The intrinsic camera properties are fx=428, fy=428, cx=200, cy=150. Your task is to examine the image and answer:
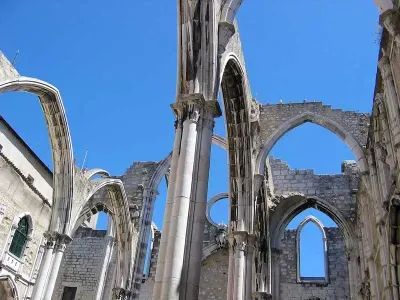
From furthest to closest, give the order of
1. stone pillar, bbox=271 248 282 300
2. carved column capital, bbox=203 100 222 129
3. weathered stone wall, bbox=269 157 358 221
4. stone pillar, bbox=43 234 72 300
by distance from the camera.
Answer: weathered stone wall, bbox=269 157 358 221, stone pillar, bbox=271 248 282 300, stone pillar, bbox=43 234 72 300, carved column capital, bbox=203 100 222 129

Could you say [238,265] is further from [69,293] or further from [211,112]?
[69,293]

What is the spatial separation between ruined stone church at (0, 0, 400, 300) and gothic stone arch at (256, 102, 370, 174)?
0.04m

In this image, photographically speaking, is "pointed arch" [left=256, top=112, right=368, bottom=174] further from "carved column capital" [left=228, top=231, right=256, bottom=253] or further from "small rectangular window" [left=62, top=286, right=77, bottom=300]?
"small rectangular window" [left=62, top=286, right=77, bottom=300]

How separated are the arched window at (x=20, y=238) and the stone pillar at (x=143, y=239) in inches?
158

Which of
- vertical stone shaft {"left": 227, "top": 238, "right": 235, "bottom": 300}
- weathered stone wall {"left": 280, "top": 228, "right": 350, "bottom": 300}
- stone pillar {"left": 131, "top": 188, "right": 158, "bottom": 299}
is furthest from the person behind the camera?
weathered stone wall {"left": 280, "top": 228, "right": 350, "bottom": 300}

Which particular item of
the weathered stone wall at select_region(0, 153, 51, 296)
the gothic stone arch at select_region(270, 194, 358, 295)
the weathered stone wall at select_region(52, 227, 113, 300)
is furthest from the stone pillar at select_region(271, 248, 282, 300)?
the weathered stone wall at select_region(0, 153, 51, 296)

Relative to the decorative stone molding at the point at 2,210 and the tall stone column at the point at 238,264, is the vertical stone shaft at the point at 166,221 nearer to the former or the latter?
the tall stone column at the point at 238,264

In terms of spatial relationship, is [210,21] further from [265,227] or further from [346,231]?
[346,231]

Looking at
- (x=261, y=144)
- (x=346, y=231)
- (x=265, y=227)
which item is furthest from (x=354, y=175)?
(x=261, y=144)

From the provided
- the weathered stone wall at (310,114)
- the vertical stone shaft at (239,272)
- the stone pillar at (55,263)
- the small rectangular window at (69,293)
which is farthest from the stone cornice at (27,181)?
the weathered stone wall at (310,114)

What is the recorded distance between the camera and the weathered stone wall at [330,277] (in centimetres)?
1741

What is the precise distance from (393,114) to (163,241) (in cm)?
518

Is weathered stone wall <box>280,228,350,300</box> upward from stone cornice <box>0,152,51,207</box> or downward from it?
downward

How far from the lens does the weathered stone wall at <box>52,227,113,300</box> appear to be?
64.1ft
